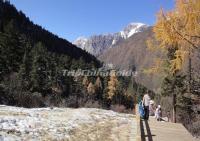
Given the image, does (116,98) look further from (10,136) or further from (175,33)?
(10,136)

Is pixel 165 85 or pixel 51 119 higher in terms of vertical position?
pixel 165 85

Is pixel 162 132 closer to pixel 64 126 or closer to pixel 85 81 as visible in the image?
pixel 64 126

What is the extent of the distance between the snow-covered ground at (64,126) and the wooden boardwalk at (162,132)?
658 mm

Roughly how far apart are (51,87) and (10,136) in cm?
7976

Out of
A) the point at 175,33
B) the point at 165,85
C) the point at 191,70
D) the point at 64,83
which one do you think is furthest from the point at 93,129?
the point at 64,83

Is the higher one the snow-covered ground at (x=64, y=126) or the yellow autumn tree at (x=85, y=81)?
the yellow autumn tree at (x=85, y=81)

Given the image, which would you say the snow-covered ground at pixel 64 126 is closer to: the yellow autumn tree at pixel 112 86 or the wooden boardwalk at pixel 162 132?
the wooden boardwalk at pixel 162 132

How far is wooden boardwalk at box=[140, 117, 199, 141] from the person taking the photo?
20.4 meters

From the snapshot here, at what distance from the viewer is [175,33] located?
2553 cm

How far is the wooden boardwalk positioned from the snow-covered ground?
658mm

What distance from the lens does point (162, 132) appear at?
72.7ft

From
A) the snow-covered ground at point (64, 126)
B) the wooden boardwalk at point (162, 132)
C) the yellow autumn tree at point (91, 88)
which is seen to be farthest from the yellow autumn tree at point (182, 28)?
the yellow autumn tree at point (91, 88)

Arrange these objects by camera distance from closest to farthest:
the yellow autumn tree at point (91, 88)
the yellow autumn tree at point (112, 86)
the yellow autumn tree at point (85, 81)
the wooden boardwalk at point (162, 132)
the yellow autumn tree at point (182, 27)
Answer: the wooden boardwalk at point (162, 132) → the yellow autumn tree at point (182, 27) → the yellow autumn tree at point (112, 86) → the yellow autumn tree at point (91, 88) → the yellow autumn tree at point (85, 81)

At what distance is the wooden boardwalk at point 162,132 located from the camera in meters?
20.4
